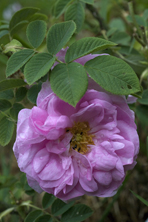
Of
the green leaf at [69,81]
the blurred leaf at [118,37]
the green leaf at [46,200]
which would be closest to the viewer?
the green leaf at [69,81]

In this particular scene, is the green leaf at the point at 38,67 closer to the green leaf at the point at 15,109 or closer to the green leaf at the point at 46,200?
the green leaf at the point at 15,109

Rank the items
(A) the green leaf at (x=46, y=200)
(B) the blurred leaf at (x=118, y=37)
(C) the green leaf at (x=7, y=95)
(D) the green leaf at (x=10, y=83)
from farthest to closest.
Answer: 1. (B) the blurred leaf at (x=118, y=37)
2. (A) the green leaf at (x=46, y=200)
3. (C) the green leaf at (x=7, y=95)
4. (D) the green leaf at (x=10, y=83)

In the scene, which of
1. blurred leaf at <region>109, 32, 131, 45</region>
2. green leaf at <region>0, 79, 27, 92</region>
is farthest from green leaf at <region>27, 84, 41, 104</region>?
blurred leaf at <region>109, 32, 131, 45</region>

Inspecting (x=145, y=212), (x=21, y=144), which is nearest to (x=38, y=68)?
(x=21, y=144)

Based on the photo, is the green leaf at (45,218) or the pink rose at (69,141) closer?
the pink rose at (69,141)

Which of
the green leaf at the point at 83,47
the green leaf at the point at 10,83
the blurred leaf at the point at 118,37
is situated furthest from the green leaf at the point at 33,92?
the blurred leaf at the point at 118,37

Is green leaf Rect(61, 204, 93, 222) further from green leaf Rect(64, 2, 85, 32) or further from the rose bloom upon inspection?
green leaf Rect(64, 2, 85, 32)
